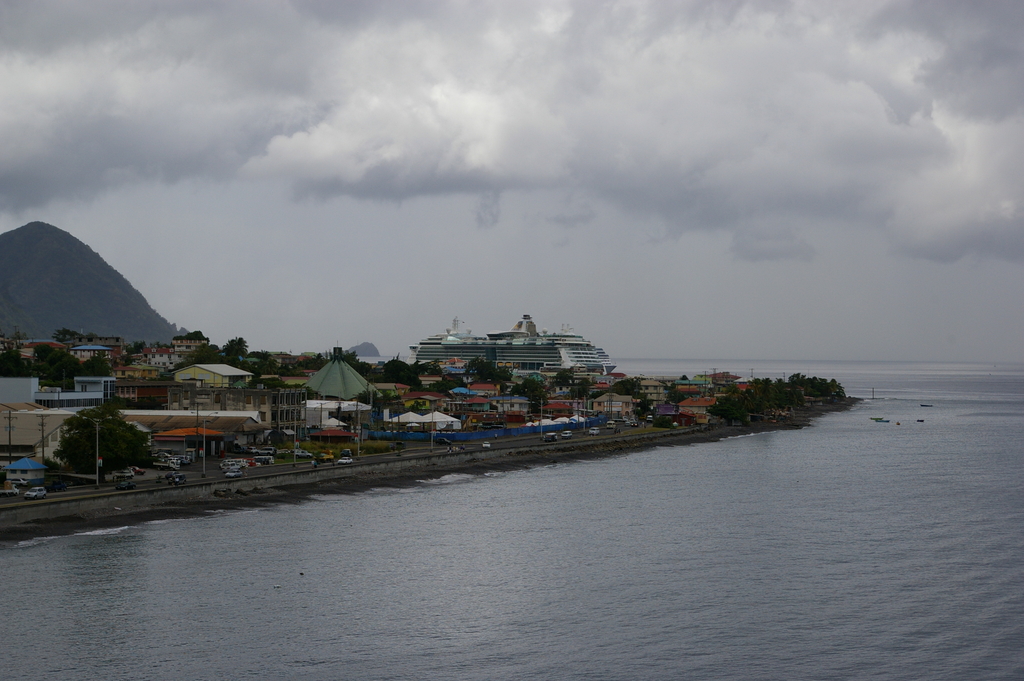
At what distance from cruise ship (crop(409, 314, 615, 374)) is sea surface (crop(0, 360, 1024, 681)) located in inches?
5048

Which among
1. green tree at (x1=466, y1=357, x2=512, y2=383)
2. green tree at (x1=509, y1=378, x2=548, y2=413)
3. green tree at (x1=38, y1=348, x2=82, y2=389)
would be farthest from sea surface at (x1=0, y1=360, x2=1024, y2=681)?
green tree at (x1=466, y1=357, x2=512, y2=383)

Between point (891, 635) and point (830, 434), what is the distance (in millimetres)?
73735

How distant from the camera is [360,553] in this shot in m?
36.2

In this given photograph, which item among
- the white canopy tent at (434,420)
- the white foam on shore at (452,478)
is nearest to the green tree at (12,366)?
the white canopy tent at (434,420)

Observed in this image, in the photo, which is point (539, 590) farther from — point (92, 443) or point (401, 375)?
point (401, 375)

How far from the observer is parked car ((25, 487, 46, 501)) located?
1603 inches

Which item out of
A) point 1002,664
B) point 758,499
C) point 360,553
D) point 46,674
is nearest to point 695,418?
point 758,499

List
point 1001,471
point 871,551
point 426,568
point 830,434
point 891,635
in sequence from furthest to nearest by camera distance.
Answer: point 830,434, point 1001,471, point 871,551, point 426,568, point 891,635

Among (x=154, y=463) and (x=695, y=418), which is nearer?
(x=154, y=463)

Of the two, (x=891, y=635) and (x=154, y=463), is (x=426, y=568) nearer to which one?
(x=891, y=635)

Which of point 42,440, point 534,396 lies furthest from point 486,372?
point 42,440

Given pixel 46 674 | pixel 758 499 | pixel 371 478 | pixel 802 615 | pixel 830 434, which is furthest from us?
pixel 830 434

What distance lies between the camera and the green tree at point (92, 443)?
4762 cm

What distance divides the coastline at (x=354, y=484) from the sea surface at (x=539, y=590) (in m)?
1.30
